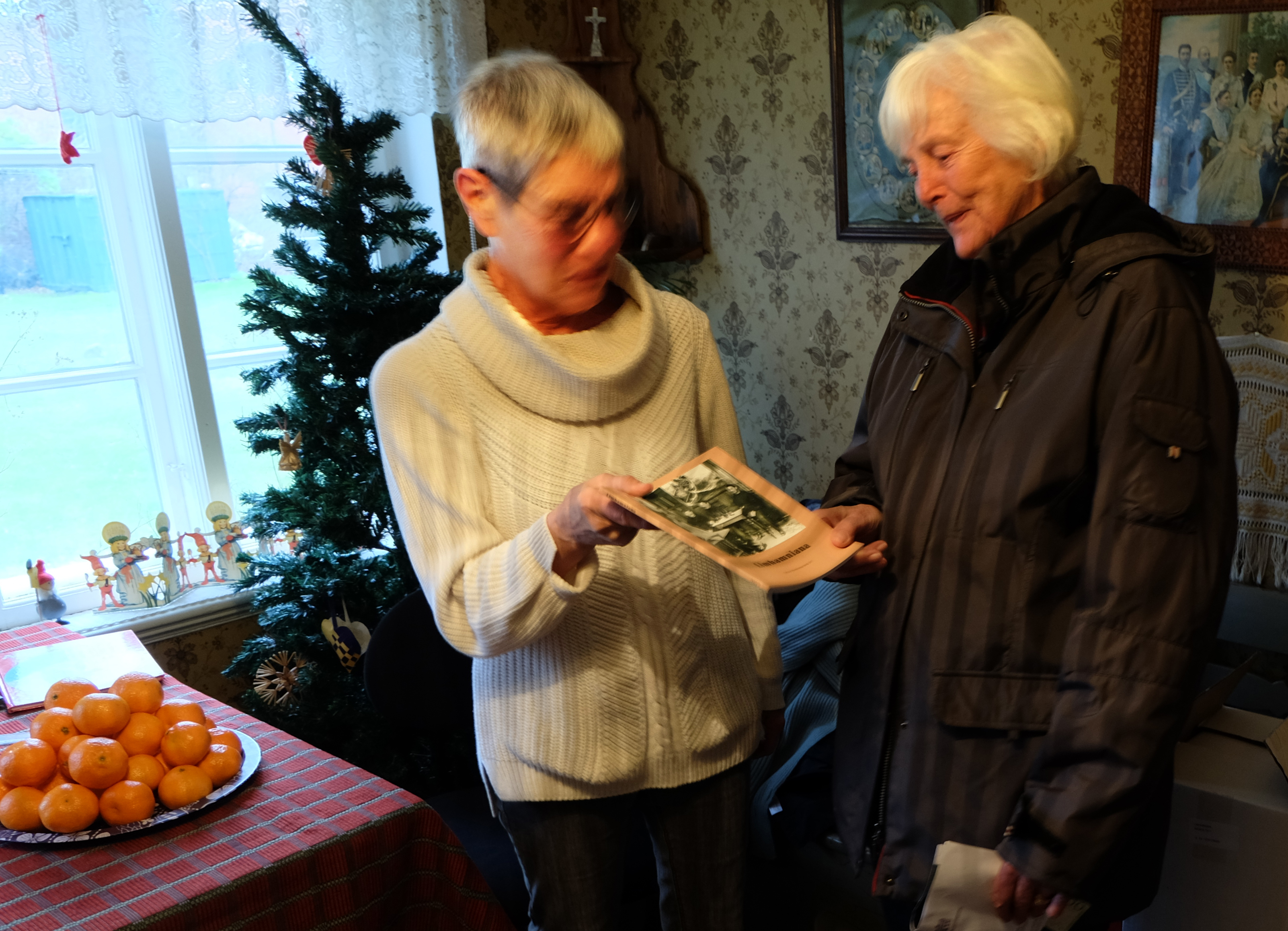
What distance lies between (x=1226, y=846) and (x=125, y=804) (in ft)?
4.97

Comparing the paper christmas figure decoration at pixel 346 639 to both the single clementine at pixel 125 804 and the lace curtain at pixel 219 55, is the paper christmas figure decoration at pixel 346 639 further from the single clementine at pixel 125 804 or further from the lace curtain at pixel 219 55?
the lace curtain at pixel 219 55

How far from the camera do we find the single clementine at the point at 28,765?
1.22 metres

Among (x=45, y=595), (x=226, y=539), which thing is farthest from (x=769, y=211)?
(x=45, y=595)

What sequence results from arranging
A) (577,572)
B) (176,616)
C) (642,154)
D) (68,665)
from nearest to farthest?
(577,572) → (68,665) → (176,616) → (642,154)

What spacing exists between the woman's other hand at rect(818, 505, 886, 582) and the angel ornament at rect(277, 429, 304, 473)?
4.80 feet

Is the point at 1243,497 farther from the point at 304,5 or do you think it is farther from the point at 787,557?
the point at 304,5

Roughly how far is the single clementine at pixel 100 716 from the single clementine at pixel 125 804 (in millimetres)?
79

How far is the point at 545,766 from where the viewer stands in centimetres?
110

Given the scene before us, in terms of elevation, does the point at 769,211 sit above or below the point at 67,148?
below

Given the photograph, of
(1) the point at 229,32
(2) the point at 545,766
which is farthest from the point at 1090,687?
(1) the point at 229,32

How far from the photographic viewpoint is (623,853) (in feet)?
3.89

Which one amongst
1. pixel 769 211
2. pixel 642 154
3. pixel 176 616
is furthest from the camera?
pixel 642 154

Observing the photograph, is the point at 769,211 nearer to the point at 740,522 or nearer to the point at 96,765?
the point at 740,522

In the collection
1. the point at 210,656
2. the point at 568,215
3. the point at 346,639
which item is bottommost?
the point at 210,656
